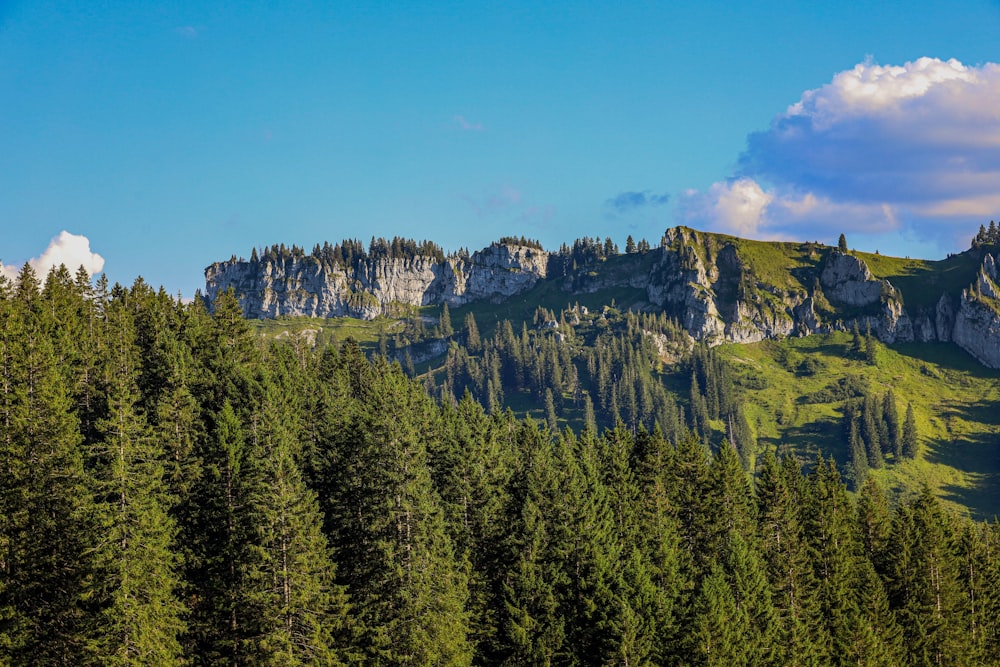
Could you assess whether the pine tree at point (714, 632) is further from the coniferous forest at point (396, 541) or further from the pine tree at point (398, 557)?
the pine tree at point (398, 557)

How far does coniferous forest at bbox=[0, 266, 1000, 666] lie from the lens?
Answer: 5078cm

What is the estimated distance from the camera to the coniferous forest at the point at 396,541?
5078cm

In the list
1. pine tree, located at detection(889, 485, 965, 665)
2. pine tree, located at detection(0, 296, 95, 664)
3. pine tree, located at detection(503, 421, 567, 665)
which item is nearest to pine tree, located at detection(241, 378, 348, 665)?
pine tree, located at detection(0, 296, 95, 664)

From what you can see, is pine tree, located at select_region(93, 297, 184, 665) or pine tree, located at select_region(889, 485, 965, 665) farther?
pine tree, located at select_region(889, 485, 965, 665)

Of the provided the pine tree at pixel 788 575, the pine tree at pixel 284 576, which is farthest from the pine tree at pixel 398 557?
the pine tree at pixel 788 575

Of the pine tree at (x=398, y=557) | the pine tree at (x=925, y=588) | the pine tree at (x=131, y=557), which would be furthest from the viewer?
the pine tree at (x=925, y=588)

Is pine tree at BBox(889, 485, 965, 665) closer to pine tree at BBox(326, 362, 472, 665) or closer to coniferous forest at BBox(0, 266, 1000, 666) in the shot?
coniferous forest at BBox(0, 266, 1000, 666)

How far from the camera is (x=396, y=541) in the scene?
5834 centimetres

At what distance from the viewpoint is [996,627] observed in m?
89.8

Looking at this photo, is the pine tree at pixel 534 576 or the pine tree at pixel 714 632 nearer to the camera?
the pine tree at pixel 534 576

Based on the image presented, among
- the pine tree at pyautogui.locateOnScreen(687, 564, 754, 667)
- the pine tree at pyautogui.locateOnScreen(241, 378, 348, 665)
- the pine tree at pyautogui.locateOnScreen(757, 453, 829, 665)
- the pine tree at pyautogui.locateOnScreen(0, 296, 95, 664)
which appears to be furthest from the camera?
the pine tree at pyautogui.locateOnScreen(757, 453, 829, 665)

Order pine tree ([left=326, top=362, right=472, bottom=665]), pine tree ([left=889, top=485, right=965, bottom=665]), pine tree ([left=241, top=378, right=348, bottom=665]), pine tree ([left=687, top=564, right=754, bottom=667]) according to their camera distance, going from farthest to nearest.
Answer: pine tree ([left=889, top=485, right=965, bottom=665]) → pine tree ([left=687, top=564, right=754, bottom=667]) → pine tree ([left=326, top=362, right=472, bottom=665]) → pine tree ([left=241, top=378, right=348, bottom=665])

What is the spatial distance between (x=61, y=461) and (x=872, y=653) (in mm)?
67850

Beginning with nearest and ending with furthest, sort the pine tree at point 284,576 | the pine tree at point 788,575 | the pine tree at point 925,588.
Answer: the pine tree at point 284,576 → the pine tree at point 788,575 → the pine tree at point 925,588
